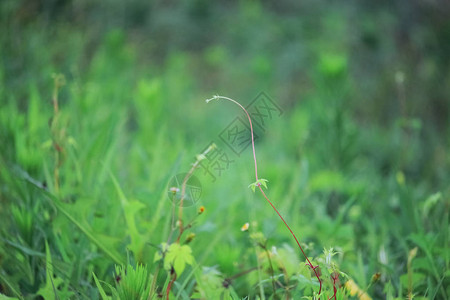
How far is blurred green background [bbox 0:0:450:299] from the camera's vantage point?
1.03 meters

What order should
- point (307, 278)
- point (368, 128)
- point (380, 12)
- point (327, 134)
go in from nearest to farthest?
point (307, 278) < point (327, 134) < point (368, 128) < point (380, 12)

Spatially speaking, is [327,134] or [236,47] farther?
[236,47]

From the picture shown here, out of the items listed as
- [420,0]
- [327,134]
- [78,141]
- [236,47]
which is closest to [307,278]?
[78,141]

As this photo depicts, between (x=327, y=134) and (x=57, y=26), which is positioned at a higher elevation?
(x=57, y=26)

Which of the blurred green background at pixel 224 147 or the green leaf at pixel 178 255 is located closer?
the green leaf at pixel 178 255

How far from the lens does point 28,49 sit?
7.04 feet

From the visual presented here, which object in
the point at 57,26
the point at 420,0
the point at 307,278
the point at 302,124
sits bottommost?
the point at 302,124

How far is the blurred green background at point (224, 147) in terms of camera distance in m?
1.03

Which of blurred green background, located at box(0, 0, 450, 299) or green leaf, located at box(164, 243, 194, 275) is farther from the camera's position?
blurred green background, located at box(0, 0, 450, 299)

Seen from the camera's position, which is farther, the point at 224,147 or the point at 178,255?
the point at 224,147

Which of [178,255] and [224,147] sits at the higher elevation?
[178,255]

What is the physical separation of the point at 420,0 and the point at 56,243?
126 inches

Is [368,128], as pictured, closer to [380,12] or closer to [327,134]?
[327,134]

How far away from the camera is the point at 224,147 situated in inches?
91.2
